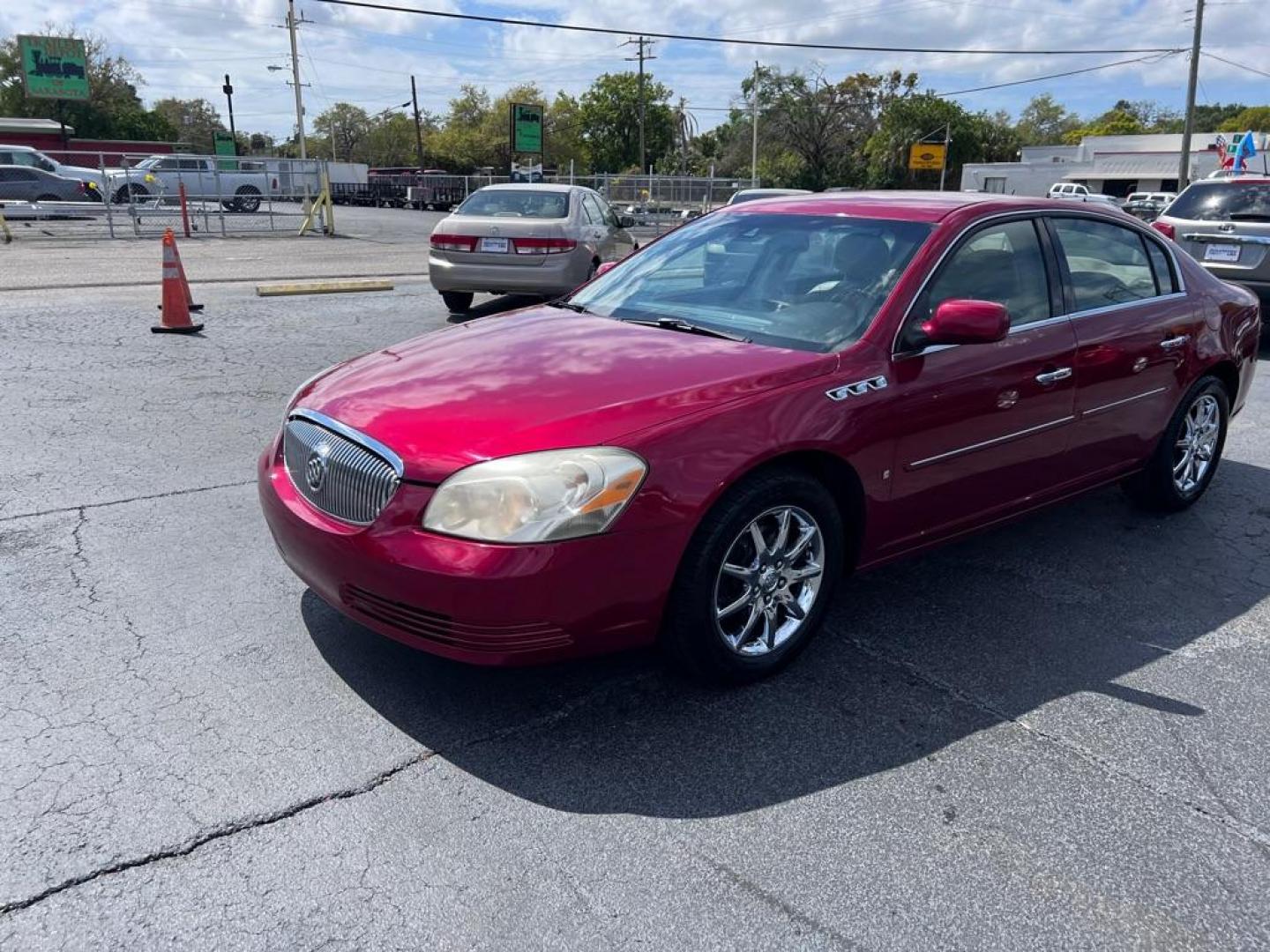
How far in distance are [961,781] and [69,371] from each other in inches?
286

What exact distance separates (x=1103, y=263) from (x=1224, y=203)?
276 inches

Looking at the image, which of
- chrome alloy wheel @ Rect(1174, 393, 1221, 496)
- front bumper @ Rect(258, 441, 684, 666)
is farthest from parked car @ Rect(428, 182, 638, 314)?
front bumper @ Rect(258, 441, 684, 666)

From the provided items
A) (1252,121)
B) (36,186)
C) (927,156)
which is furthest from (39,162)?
(1252,121)

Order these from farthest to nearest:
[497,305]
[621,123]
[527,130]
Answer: [621,123]
[527,130]
[497,305]

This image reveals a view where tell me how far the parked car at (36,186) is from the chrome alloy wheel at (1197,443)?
94.1 ft

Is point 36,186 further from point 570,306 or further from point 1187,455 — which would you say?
point 1187,455

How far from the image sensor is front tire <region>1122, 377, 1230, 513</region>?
5020 mm

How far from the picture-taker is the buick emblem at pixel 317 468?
125 inches

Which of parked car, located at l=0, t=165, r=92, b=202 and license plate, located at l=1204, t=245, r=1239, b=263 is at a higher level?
parked car, located at l=0, t=165, r=92, b=202

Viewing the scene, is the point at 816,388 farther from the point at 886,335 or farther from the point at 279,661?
the point at 279,661

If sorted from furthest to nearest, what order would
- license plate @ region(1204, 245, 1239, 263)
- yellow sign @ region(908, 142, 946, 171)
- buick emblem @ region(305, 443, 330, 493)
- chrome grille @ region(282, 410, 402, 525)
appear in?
yellow sign @ region(908, 142, 946, 171)
license plate @ region(1204, 245, 1239, 263)
buick emblem @ region(305, 443, 330, 493)
chrome grille @ region(282, 410, 402, 525)

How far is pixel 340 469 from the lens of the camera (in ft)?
10.2

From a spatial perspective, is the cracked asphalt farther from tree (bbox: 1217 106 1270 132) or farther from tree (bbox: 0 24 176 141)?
tree (bbox: 1217 106 1270 132)

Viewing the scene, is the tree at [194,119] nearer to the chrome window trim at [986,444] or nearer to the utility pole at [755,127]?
the utility pole at [755,127]
